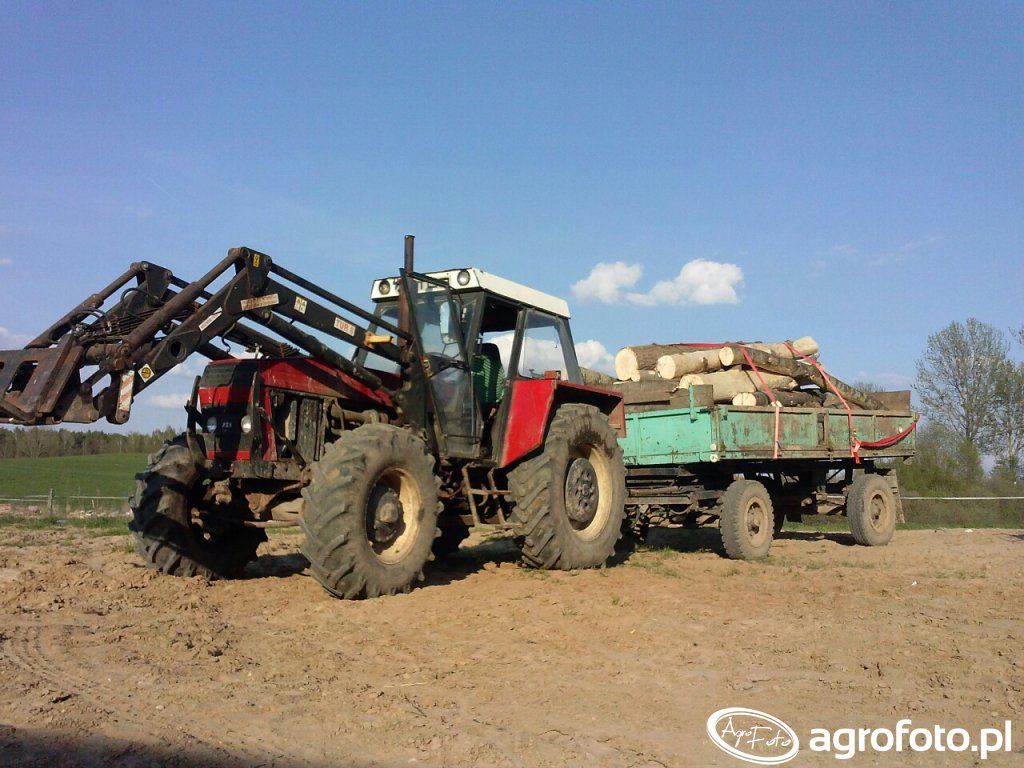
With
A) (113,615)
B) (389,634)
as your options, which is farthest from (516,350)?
(113,615)

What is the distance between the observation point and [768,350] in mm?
11508

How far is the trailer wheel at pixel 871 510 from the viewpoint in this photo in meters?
11.8

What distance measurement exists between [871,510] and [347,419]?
828cm

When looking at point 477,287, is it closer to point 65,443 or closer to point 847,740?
point 847,740

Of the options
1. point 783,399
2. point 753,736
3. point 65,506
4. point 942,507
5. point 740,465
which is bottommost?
point 65,506

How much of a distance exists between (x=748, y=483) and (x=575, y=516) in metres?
2.66

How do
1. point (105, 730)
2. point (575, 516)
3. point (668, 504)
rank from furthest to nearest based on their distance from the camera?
point (668, 504), point (575, 516), point (105, 730)

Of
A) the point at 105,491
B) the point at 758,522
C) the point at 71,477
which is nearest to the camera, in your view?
the point at 758,522

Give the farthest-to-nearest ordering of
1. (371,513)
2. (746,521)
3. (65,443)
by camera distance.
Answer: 1. (65,443)
2. (746,521)
3. (371,513)

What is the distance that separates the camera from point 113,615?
5340 millimetres

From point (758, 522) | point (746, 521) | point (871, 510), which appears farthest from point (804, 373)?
point (746, 521)

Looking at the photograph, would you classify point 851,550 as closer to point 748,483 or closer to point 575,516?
point 748,483

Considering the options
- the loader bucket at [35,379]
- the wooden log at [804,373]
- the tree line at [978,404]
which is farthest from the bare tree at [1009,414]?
the loader bucket at [35,379]

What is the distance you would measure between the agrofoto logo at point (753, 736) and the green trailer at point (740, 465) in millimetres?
5654
